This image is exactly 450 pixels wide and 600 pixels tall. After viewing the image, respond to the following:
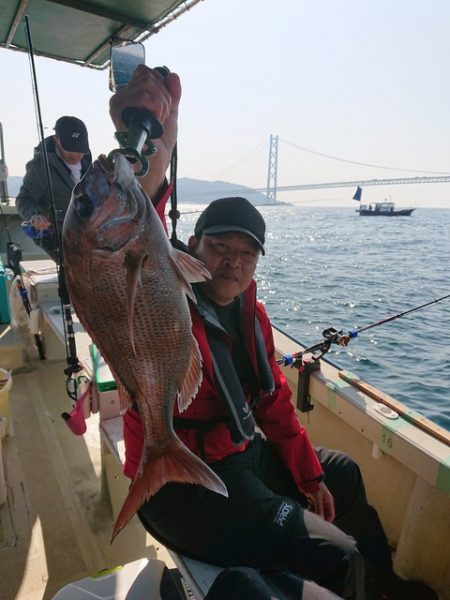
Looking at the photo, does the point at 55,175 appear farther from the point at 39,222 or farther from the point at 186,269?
the point at 186,269

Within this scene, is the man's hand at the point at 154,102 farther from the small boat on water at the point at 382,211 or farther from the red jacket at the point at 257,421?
the small boat on water at the point at 382,211

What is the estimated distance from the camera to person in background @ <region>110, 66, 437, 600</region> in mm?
1630

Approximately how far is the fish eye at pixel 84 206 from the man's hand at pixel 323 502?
170cm

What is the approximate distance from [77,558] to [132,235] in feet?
7.34

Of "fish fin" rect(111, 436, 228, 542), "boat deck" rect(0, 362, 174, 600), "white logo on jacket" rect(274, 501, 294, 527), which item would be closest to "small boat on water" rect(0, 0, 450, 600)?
"boat deck" rect(0, 362, 174, 600)

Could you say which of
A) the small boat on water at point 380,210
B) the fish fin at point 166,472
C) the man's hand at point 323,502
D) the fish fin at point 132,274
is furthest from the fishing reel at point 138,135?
the small boat on water at point 380,210

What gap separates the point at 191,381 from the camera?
4.86ft

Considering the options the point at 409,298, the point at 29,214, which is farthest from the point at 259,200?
the point at 29,214

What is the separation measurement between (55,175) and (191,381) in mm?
3699

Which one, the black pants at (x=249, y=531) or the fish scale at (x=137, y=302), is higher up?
the fish scale at (x=137, y=302)

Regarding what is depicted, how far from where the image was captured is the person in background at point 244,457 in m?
→ 1.63

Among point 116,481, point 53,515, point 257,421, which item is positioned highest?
point 257,421

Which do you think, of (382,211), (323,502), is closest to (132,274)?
(323,502)

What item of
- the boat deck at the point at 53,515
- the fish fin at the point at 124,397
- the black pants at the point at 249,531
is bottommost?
the boat deck at the point at 53,515
